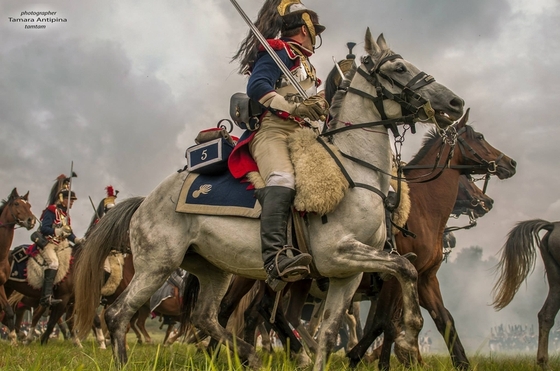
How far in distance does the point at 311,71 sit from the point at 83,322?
343cm

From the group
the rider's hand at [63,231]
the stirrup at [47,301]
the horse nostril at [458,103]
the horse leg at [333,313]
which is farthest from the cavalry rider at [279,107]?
the stirrup at [47,301]

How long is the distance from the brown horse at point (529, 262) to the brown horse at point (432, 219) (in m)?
1.68

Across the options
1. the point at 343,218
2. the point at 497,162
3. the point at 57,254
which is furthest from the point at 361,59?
the point at 57,254

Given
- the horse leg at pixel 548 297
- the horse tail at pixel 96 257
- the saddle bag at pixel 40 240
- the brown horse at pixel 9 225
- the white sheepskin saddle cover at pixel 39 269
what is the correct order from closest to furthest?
the horse tail at pixel 96 257
the horse leg at pixel 548 297
the brown horse at pixel 9 225
the saddle bag at pixel 40 240
the white sheepskin saddle cover at pixel 39 269

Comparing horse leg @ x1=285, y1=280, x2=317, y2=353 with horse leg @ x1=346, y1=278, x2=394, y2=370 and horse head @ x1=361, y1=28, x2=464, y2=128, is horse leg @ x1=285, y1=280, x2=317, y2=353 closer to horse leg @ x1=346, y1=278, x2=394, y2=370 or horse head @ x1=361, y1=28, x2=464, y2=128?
horse leg @ x1=346, y1=278, x2=394, y2=370

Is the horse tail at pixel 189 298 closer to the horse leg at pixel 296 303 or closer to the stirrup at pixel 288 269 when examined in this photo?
the horse leg at pixel 296 303

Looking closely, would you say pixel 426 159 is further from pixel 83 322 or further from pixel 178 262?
pixel 83 322

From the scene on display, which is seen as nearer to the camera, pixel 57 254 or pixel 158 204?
pixel 158 204

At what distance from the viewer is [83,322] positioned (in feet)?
22.1

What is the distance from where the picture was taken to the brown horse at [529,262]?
9.44 metres

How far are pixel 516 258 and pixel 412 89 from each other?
17.3ft

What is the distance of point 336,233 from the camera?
523cm

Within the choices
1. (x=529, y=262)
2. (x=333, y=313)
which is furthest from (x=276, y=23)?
(x=529, y=262)

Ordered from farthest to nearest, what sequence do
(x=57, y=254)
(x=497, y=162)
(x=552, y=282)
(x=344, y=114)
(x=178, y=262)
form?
(x=57, y=254)
(x=552, y=282)
(x=497, y=162)
(x=178, y=262)
(x=344, y=114)
